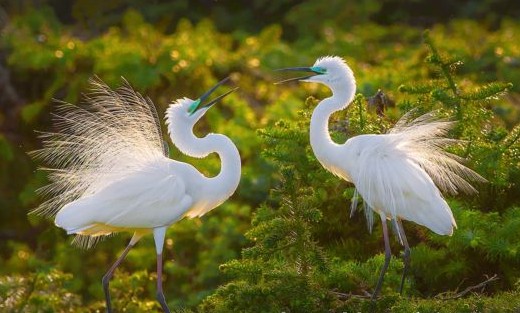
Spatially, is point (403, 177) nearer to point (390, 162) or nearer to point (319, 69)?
point (390, 162)

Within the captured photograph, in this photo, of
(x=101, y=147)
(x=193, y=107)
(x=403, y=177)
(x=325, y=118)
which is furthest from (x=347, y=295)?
(x=101, y=147)

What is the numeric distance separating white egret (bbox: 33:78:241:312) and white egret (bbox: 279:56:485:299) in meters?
0.62

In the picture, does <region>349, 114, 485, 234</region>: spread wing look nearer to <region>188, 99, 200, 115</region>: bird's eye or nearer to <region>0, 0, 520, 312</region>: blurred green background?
<region>0, 0, 520, 312</region>: blurred green background

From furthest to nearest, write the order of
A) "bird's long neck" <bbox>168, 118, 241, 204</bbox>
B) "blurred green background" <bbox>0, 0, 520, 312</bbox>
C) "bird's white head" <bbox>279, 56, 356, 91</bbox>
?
"blurred green background" <bbox>0, 0, 520, 312</bbox>, "bird's white head" <bbox>279, 56, 356, 91</bbox>, "bird's long neck" <bbox>168, 118, 241, 204</bbox>

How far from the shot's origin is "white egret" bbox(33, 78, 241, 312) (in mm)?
7352

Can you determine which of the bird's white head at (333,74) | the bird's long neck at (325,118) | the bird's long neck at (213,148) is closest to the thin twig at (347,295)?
the bird's long neck at (325,118)

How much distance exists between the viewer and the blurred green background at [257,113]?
27.4 ft

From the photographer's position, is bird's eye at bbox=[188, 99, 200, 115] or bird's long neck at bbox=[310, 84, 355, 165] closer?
bird's eye at bbox=[188, 99, 200, 115]

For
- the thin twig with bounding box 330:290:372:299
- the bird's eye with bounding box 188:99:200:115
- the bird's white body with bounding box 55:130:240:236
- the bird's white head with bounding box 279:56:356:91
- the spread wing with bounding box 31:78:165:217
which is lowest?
the thin twig with bounding box 330:290:372:299

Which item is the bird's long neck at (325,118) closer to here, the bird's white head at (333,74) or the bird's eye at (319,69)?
the bird's white head at (333,74)

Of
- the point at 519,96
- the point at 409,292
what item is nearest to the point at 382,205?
the point at 409,292

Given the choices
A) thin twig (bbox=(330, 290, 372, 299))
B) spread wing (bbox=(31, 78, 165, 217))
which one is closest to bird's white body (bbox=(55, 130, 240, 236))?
spread wing (bbox=(31, 78, 165, 217))

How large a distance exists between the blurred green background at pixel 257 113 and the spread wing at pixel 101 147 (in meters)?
0.67

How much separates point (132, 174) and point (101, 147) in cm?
46
